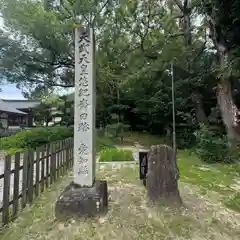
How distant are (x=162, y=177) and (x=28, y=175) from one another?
7.85 ft

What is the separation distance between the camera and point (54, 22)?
14.1 m

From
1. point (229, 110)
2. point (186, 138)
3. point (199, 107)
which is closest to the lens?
point (229, 110)

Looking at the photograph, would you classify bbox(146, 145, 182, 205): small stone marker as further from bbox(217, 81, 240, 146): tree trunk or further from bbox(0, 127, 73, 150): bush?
bbox(0, 127, 73, 150): bush

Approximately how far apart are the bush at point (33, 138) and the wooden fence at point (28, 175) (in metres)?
7.30

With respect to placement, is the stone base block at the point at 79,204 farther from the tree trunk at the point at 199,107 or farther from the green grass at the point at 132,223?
Answer: the tree trunk at the point at 199,107

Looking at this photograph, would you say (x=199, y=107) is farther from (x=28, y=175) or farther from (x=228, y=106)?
(x=28, y=175)

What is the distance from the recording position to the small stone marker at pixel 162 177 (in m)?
4.59

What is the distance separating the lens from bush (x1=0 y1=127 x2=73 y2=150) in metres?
14.0

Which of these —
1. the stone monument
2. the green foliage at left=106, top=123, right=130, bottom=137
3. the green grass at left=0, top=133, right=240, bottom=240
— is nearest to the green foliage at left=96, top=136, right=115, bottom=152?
the green foliage at left=106, top=123, right=130, bottom=137

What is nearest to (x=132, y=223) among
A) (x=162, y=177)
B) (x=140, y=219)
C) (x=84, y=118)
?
(x=140, y=219)

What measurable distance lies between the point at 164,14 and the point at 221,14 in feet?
17.8

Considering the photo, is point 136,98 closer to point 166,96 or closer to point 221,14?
point 166,96

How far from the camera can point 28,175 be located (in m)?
4.61

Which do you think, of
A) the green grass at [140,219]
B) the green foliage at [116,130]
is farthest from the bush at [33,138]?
the green grass at [140,219]
